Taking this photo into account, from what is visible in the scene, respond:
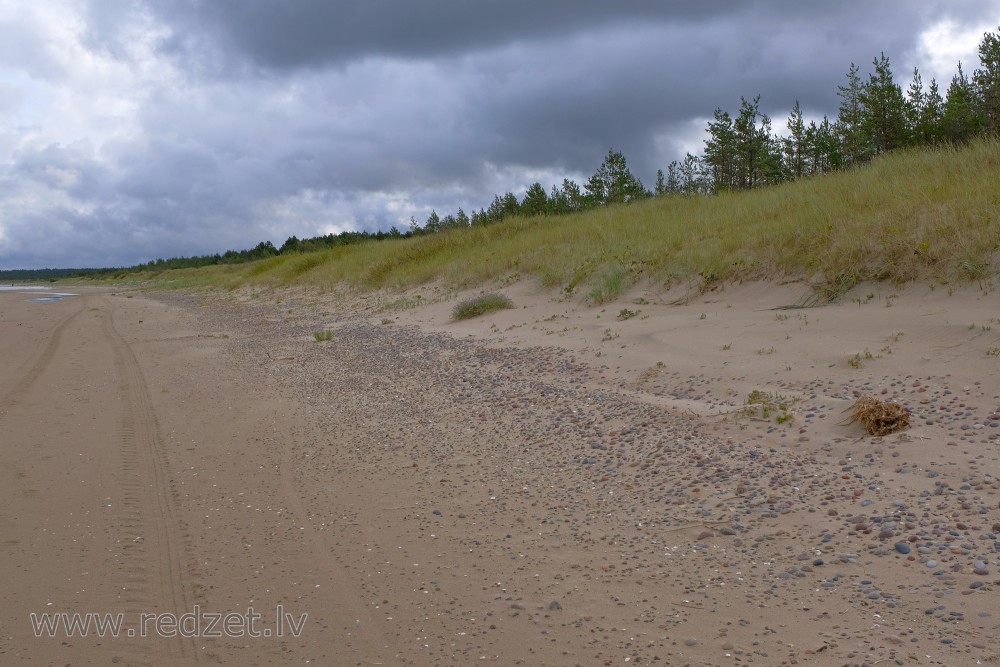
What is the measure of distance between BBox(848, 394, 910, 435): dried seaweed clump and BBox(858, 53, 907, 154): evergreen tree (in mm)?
27232

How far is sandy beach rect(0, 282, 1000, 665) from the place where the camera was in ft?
10.2

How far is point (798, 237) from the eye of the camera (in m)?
9.75

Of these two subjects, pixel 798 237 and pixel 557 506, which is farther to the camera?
pixel 798 237

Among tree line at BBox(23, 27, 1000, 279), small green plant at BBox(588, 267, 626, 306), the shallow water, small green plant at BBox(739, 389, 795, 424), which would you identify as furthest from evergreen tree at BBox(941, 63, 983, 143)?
the shallow water

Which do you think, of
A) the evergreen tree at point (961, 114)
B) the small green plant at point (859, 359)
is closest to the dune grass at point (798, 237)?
the small green plant at point (859, 359)

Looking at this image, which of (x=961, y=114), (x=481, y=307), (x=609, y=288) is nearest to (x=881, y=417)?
(x=609, y=288)

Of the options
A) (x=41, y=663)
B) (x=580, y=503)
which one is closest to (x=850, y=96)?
(x=580, y=503)

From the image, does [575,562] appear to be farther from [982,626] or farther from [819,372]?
[819,372]

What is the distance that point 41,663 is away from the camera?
120 inches

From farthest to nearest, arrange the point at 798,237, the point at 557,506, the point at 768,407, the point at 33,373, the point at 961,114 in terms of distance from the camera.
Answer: the point at 961,114 < the point at 33,373 < the point at 798,237 < the point at 768,407 < the point at 557,506

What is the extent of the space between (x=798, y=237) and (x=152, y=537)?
848cm

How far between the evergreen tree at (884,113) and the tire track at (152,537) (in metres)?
29.1

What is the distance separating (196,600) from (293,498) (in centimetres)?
138

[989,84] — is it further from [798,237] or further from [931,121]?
[798,237]
